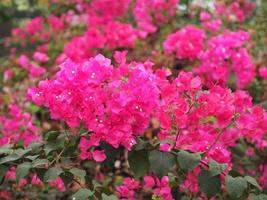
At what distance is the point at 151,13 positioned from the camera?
225 inches

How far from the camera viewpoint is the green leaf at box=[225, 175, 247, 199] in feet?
6.12

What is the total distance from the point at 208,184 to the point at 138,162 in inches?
10.5

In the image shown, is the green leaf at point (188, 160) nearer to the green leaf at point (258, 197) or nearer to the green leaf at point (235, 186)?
the green leaf at point (235, 186)

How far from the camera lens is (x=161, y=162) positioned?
6.23 feet

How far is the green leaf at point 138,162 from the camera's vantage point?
78.0 inches

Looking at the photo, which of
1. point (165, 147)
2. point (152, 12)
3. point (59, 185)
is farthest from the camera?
point (152, 12)

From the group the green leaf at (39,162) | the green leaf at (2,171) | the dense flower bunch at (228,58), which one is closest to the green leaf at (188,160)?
the green leaf at (39,162)

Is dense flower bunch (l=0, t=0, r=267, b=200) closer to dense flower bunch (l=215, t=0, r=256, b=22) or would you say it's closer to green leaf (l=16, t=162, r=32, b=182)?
green leaf (l=16, t=162, r=32, b=182)

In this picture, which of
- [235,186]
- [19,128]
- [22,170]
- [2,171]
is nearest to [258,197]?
[235,186]

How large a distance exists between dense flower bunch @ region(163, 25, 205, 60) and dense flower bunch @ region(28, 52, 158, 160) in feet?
6.42

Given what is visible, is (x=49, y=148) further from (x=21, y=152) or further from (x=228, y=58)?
(x=228, y=58)

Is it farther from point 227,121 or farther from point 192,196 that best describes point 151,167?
point 192,196

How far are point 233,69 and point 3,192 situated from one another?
1840mm

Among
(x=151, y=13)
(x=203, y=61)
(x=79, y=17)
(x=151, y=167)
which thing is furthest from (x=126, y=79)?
(x=79, y=17)
